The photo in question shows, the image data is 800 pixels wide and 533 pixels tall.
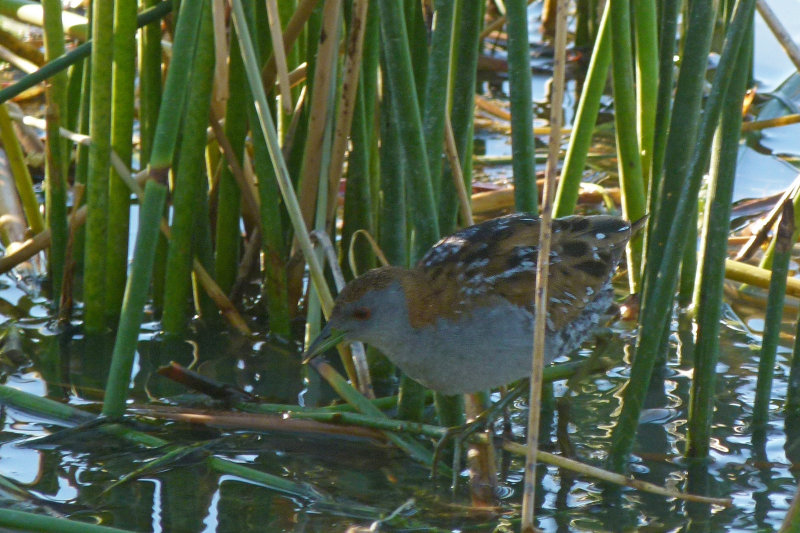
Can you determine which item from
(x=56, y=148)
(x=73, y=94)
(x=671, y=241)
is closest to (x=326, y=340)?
(x=671, y=241)

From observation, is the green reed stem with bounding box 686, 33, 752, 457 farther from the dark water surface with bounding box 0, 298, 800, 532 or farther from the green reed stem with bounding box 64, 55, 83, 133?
the green reed stem with bounding box 64, 55, 83, 133

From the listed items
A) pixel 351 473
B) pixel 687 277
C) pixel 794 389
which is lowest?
pixel 351 473

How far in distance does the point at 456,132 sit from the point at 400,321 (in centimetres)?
51

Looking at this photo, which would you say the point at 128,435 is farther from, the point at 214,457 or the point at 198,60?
the point at 198,60

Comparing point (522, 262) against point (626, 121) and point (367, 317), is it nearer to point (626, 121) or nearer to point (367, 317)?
point (367, 317)

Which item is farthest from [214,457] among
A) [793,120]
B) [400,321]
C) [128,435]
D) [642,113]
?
[793,120]

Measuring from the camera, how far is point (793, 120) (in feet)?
16.5

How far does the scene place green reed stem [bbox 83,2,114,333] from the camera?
2.96 meters

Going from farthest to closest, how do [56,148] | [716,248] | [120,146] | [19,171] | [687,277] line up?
[19,171] < [687,277] < [56,148] < [120,146] < [716,248]

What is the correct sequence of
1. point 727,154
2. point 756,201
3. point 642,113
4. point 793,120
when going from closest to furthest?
point 727,154 < point 642,113 < point 756,201 < point 793,120

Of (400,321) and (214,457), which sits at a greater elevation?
(400,321)

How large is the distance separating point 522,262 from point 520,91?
0.44 m

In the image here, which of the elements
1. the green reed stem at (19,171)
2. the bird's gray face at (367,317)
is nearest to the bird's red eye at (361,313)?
the bird's gray face at (367,317)

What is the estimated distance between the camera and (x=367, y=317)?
8.68ft
